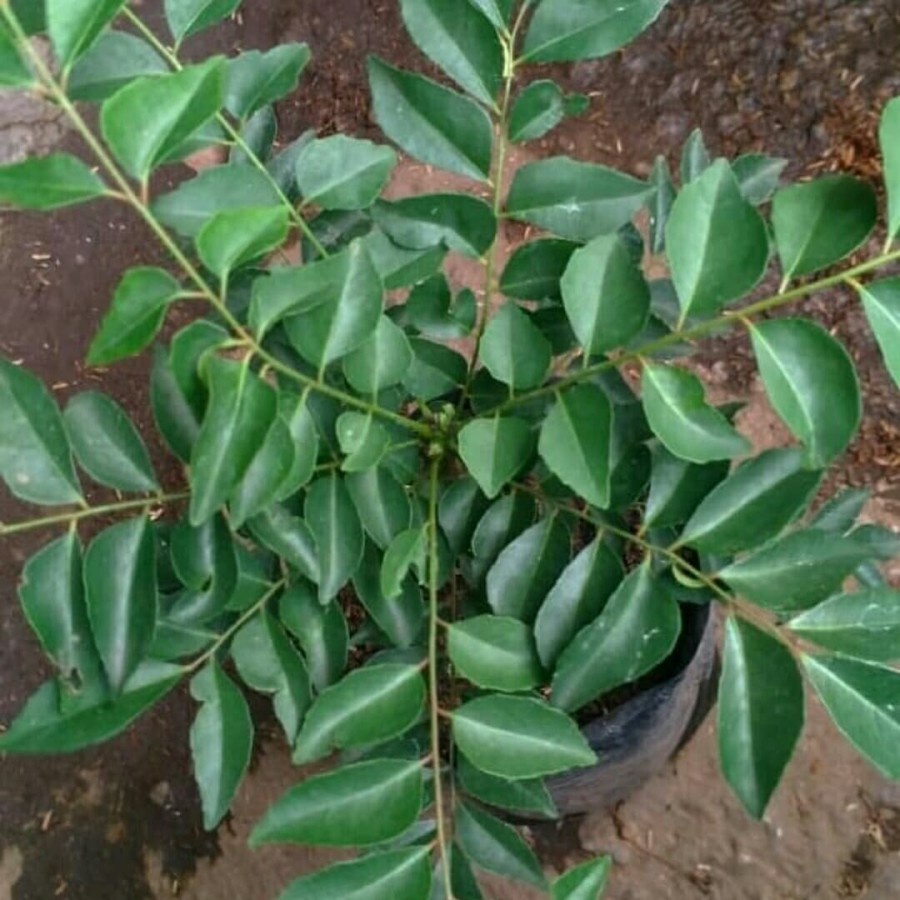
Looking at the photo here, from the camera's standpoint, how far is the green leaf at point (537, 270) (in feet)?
2.93

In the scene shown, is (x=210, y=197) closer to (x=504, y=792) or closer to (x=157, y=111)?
(x=157, y=111)

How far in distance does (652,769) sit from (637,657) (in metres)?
0.86

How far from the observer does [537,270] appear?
2.97ft

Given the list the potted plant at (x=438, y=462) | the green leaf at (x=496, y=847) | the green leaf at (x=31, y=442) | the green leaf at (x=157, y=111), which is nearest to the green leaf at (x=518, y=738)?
the potted plant at (x=438, y=462)

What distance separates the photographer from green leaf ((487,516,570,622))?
93 centimetres

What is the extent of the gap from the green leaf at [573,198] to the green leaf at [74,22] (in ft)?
1.03

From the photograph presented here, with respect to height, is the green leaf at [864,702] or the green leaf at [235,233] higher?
the green leaf at [235,233]

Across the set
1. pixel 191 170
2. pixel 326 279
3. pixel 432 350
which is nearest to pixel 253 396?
pixel 326 279

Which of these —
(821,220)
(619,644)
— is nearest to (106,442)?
(619,644)

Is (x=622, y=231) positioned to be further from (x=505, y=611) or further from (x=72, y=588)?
(x=72, y=588)

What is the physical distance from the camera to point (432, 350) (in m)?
0.97

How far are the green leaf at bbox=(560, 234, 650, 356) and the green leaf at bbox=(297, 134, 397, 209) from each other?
172mm

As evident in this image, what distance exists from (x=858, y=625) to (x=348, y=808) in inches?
14.0

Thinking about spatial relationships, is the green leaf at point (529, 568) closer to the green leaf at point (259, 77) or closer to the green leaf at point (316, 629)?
the green leaf at point (316, 629)
